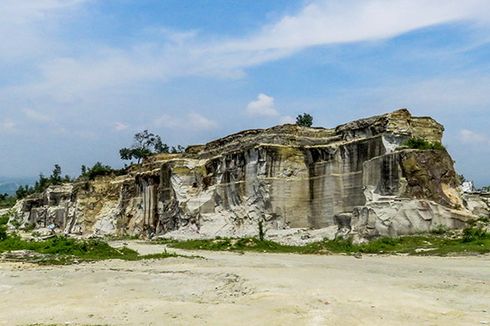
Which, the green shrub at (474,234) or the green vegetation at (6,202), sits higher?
the green vegetation at (6,202)

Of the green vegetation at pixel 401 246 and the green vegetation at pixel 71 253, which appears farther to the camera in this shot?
the green vegetation at pixel 71 253

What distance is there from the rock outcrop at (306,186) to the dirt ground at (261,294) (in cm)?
854

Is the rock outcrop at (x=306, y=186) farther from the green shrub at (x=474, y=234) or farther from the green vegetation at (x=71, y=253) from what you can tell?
the green vegetation at (x=71, y=253)

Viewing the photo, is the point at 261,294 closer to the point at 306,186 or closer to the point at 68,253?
the point at 68,253

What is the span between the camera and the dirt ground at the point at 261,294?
10844 millimetres

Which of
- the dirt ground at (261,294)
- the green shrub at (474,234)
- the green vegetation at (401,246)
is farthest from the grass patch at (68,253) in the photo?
the green shrub at (474,234)

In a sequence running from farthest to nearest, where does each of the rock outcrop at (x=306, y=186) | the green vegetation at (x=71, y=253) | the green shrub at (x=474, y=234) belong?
the rock outcrop at (x=306, y=186)
the green vegetation at (x=71, y=253)
the green shrub at (x=474, y=234)

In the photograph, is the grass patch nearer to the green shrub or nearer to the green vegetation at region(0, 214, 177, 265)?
the green vegetation at region(0, 214, 177, 265)

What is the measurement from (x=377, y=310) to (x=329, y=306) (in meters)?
1.01

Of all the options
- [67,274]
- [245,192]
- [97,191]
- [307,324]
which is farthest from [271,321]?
[97,191]

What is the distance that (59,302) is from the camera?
13891mm

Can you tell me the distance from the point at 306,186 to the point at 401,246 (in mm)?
15656

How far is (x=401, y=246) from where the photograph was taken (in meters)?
25.0

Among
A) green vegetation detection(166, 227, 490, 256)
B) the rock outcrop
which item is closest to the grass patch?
green vegetation detection(166, 227, 490, 256)
